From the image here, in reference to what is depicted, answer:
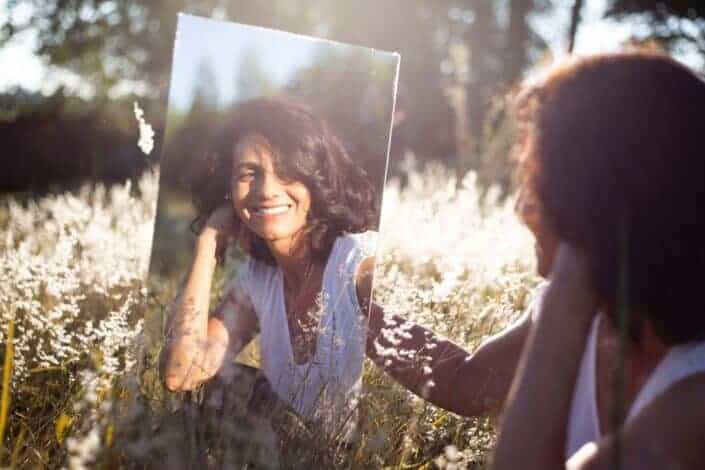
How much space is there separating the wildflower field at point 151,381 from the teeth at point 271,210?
1.09 ft

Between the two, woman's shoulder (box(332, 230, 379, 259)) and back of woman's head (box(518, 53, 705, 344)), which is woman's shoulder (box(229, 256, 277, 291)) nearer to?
woman's shoulder (box(332, 230, 379, 259))

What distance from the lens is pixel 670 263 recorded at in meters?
1.36

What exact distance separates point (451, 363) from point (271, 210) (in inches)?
24.0

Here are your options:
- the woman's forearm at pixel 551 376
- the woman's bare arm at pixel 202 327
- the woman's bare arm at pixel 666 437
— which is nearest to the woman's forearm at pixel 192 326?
the woman's bare arm at pixel 202 327

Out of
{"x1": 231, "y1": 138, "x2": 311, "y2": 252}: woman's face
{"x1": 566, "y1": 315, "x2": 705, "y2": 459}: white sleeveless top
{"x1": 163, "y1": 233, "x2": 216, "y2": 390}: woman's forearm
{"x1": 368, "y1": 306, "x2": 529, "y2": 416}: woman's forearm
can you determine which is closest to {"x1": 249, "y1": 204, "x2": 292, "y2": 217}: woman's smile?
{"x1": 231, "y1": 138, "x2": 311, "y2": 252}: woman's face

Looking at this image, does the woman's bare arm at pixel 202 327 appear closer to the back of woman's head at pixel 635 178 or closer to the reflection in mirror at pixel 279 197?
the reflection in mirror at pixel 279 197

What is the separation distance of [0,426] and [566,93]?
1.10 m

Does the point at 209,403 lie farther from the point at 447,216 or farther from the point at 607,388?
the point at 447,216

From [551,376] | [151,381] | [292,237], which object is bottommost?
[151,381]

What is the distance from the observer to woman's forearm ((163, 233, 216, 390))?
1.96 metres

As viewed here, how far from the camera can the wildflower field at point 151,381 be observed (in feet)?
5.33

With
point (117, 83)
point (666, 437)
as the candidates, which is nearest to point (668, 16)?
point (117, 83)

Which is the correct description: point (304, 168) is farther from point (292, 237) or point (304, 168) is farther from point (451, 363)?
point (451, 363)

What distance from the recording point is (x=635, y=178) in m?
1.34
